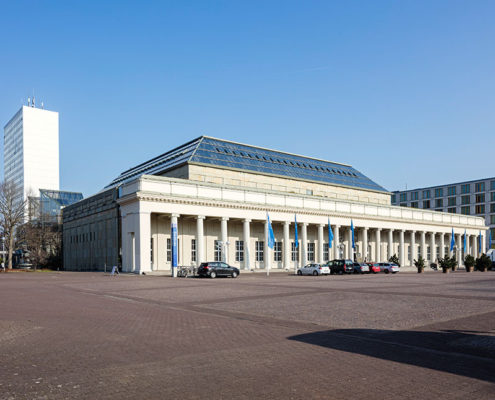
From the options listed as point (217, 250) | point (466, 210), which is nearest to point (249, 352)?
point (217, 250)

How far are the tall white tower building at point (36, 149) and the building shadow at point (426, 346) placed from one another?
187929 millimetres

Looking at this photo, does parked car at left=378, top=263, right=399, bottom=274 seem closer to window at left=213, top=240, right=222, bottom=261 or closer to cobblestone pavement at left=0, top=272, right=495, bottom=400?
window at left=213, top=240, right=222, bottom=261

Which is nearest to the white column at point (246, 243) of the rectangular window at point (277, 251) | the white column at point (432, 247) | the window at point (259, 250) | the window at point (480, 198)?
the window at point (259, 250)

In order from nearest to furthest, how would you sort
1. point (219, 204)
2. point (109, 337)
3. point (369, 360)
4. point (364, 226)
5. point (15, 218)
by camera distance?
point (369, 360) < point (109, 337) < point (219, 204) < point (15, 218) < point (364, 226)

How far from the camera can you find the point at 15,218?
63594 millimetres

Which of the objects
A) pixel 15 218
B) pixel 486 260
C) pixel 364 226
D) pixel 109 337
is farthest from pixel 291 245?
pixel 109 337

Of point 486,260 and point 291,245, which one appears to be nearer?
point 486,260

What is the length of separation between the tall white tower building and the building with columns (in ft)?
368

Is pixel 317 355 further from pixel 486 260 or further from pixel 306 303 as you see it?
pixel 486 260

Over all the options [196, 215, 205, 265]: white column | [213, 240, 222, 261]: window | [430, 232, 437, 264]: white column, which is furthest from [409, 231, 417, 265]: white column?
[196, 215, 205, 265]: white column

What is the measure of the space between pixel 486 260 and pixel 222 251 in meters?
36.5

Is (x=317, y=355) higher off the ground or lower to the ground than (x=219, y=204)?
lower

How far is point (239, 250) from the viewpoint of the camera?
64.6 m

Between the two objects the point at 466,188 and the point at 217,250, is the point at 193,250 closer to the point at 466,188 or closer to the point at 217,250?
the point at 217,250
